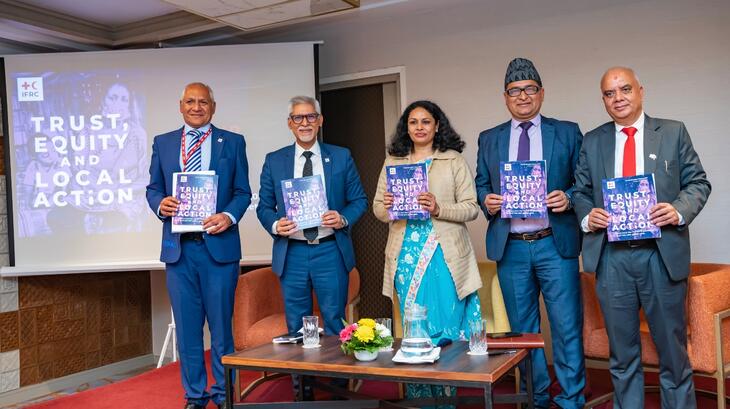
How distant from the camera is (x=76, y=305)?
5.52 meters

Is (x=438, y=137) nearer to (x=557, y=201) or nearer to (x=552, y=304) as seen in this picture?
(x=557, y=201)

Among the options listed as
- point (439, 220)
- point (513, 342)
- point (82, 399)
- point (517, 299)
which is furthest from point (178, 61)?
point (513, 342)

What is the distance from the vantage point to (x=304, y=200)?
3518 mm

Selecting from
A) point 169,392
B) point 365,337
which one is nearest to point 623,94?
point 365,337

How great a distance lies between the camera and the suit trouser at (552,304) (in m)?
3.31

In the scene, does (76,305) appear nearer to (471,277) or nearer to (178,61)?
(178,61)

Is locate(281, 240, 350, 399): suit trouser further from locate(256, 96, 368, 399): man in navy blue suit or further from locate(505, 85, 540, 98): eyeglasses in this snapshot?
locate(505, 85, 540, 98): eyeglasses

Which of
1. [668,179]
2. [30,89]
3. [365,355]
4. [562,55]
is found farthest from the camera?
[30,89]

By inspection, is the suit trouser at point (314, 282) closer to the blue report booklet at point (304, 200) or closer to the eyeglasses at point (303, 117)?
the blue report booklet at point (304, 200)

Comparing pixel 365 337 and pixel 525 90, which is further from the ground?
pixel 525 90

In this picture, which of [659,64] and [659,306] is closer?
[659,306]

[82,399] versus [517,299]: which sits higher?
[517,299]

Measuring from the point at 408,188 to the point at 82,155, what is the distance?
3.11 meters

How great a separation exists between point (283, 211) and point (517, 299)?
4.33 ft
